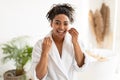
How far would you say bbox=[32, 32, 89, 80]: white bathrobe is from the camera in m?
1.14

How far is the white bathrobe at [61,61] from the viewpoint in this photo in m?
1.14

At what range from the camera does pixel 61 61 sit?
1.18 m

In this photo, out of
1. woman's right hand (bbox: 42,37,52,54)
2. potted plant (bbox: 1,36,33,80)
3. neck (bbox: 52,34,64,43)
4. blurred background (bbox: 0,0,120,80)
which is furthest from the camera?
blurred background (bbox: 0,0,120,80)

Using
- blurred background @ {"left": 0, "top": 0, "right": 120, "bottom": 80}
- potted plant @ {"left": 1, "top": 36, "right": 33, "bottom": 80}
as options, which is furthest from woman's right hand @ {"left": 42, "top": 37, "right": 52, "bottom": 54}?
blurred background @ {"left": 0, "top": 0, "right": 120, "bottom": 80}

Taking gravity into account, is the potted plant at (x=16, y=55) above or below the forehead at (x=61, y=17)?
below

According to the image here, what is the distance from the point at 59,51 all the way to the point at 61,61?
7 cm

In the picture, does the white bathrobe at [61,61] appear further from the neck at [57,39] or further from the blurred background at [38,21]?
the blurred background at [38,21]

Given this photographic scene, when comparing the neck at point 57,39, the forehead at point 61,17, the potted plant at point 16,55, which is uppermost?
the forehead at point 61,17

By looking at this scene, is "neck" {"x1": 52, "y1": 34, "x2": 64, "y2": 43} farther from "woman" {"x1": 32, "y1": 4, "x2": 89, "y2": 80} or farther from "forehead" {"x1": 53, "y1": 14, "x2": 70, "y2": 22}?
"forehead" {"x1": 53, "y1": 14, "x2": 70, "y2": 22}

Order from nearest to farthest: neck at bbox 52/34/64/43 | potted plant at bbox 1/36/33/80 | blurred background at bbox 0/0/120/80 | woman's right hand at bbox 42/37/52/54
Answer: woman's right hand at bbox 42/37/52/54 < neck at bbox 52/34/64/43 < potted plant at bbox 1/36/33/80 < blurred background at bbox 0/0/120/80

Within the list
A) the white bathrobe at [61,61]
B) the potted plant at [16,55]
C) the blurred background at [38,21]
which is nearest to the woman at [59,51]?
the white bathrobe at [61,61]

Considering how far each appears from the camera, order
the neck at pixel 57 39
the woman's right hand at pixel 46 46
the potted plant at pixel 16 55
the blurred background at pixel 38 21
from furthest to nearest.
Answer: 1. the blurred background at pixel 38 21
2. the potted plant at pixel 16 55
3. the neck at pixel 57 39
4. the woman's right hand at pixel 46 46

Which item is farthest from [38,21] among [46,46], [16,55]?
[46,46]

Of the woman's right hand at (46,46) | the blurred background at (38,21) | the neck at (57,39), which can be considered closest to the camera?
the woman's right hand at (46,46)
